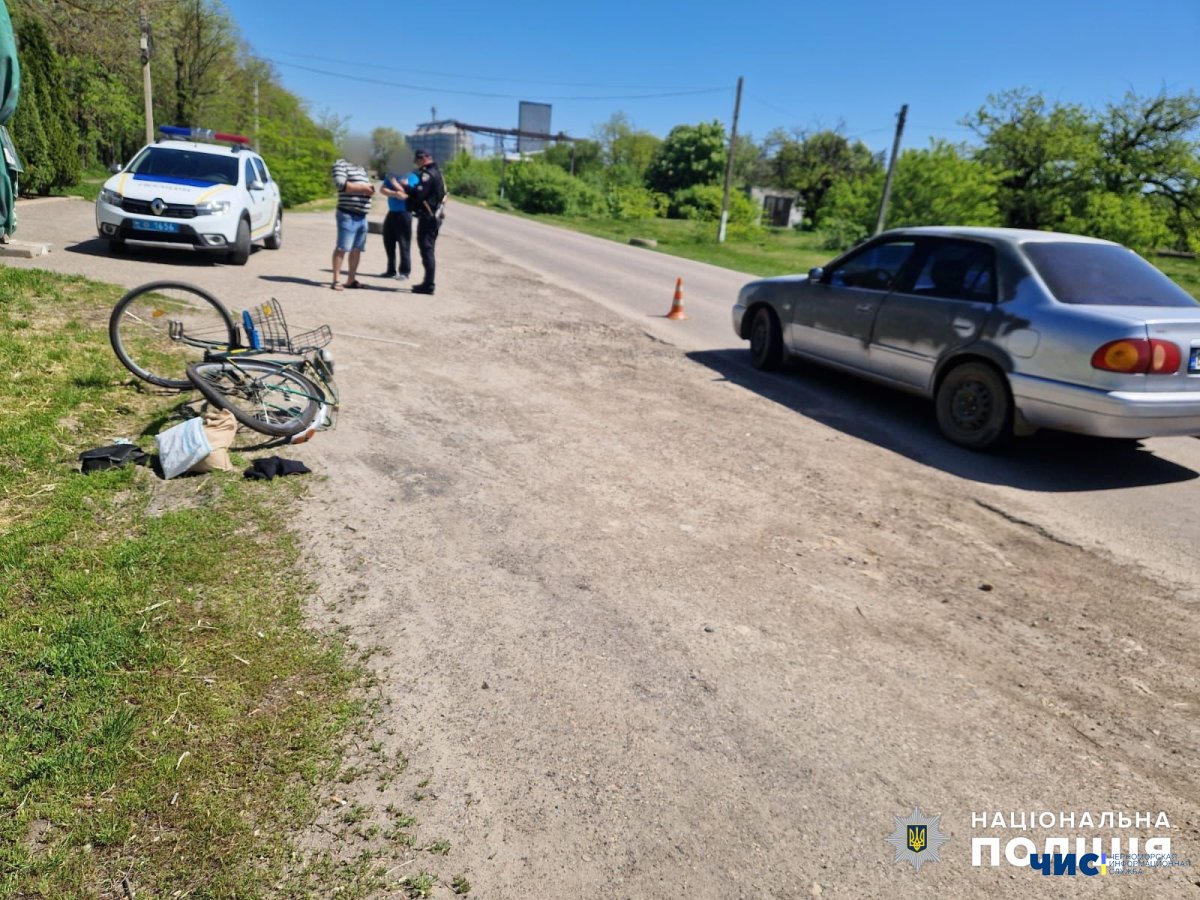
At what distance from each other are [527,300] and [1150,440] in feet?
27.5

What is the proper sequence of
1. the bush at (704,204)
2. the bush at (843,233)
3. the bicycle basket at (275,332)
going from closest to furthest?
1. the bicycle basket at (275,332)
2. the bush at (843,233)
3. the bush at (704,204)

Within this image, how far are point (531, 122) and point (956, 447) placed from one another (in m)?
116

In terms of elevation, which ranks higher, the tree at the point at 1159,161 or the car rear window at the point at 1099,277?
the tree at the point at 1159,161

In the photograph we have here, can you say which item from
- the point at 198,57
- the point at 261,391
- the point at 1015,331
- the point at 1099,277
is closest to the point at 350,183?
the point at 261,391

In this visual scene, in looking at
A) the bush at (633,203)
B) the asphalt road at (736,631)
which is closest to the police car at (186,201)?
the asphalt road at (736,631)

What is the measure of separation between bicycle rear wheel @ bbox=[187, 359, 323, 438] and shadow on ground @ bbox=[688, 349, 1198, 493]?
4.32 metres

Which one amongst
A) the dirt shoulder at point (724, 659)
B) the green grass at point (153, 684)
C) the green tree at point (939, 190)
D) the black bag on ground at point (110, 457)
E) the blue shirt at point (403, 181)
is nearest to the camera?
the green grass at point (153, 684)

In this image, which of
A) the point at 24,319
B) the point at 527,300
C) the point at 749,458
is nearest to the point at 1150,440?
the point at 749,458

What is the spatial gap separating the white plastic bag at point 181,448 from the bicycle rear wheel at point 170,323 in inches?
39.5

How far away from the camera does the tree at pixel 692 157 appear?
238 ft

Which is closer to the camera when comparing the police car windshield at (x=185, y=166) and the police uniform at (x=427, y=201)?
the police uniform at (x=427, y=201)

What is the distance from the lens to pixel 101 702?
2.73m

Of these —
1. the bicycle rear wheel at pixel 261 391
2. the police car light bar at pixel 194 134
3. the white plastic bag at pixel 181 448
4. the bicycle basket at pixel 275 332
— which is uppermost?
the police car light bar at pixel 194 134

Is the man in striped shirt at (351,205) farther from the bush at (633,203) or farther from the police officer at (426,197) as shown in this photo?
the bush at (633,203)
